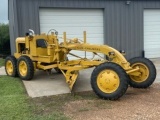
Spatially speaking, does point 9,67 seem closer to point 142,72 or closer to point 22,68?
point 22,68

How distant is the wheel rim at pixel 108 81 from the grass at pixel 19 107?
4.12 ft

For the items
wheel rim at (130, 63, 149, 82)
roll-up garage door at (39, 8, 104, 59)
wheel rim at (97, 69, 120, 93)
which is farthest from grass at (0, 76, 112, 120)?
roll-up garage door at (39, 8, 104, 59)

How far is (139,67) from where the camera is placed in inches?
295

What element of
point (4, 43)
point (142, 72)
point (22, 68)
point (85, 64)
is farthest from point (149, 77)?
point (4, 43)

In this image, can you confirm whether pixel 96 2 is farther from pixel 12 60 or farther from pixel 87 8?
pixel 12 60

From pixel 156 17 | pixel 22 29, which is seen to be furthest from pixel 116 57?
pixel 156 17

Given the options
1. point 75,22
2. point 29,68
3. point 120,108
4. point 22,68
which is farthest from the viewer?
point 75,22

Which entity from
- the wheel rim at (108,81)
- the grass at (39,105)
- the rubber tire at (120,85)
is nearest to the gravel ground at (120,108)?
the grass at (39,105)

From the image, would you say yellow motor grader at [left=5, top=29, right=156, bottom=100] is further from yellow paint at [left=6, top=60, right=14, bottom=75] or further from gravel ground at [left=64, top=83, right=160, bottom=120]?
gravel ground at [left=64, top=83, right=160, bottom=120]

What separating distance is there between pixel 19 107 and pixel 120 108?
197 centimetres

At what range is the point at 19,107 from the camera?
6.18 m

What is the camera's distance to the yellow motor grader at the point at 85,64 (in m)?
6.56

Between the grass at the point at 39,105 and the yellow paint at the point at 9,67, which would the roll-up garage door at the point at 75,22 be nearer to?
the yellow paint at the point at 9,67

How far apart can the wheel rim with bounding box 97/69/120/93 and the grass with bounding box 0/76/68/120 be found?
125 centimetres
